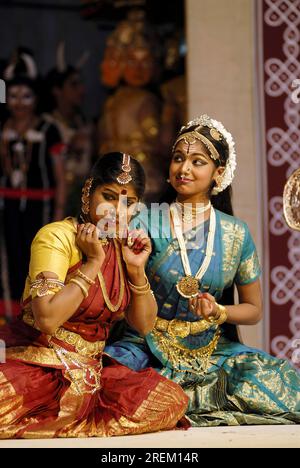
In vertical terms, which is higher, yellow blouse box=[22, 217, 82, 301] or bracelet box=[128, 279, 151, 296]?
yellow blouse box=[22, 217, 82, 301]

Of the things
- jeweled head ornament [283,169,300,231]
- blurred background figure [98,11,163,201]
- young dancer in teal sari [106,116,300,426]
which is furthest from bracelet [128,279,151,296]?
blurred background figure [98,11,163,201]

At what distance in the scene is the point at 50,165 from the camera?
8266mm

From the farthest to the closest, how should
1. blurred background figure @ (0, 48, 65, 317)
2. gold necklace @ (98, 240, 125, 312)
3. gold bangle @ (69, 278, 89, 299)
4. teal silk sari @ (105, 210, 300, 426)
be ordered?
blurred background figure @ (0, 48, 65, 317), teal silk sari @ (105, 210, 300, 426), gold necklace @ (98, 240, 125, 312), gold bangle @ (69, 278, 89, 299)

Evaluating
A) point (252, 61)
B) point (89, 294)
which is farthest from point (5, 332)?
point (252, 61)

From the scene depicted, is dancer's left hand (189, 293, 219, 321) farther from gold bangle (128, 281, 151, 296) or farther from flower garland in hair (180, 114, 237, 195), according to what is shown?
flower garland in hair (180, 114, 237, 195)

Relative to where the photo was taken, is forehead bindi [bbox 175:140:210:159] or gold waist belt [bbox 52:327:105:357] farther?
forehead bindi [bbox 175:140:210:159]

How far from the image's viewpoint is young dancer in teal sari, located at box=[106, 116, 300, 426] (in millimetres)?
4160

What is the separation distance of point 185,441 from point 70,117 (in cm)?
522

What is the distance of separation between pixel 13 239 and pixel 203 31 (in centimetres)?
288

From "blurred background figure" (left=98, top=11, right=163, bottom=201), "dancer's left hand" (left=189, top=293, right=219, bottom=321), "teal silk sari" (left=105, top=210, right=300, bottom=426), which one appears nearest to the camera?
"dancer's left hand" (left=189, top=293, right=219, bottom=321)

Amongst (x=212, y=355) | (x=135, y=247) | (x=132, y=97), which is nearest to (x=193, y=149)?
(x=135, y=247)

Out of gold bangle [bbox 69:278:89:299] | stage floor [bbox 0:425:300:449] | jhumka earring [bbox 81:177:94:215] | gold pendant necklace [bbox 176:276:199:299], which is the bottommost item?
stage floor [bbox 0:425:300:449]

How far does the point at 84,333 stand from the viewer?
381 centimetres
